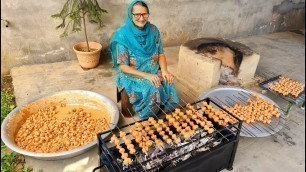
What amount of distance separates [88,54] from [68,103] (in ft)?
4.05

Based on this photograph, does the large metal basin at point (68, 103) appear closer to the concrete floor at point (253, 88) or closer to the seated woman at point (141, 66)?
the concrete floor at point (253, 88)

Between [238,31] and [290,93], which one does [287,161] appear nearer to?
[290,93]

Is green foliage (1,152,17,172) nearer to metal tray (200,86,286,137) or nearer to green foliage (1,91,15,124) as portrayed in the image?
green foliage (1,91,15,124)

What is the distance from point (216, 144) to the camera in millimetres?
2947

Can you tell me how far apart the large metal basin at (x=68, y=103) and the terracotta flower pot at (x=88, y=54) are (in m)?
1.16

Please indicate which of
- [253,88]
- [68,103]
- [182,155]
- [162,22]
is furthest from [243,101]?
[162,22]

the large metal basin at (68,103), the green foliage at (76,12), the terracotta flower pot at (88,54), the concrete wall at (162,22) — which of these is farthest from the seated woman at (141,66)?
the concrete wall at (162,22)

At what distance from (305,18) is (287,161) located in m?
6.91

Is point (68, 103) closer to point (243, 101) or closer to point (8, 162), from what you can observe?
point (8, 162)

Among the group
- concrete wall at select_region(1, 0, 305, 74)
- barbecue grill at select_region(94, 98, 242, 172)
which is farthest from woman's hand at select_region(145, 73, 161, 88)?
concrete wall at select_region(1, 0, 305, 74)

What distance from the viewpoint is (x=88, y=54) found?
15.7ft

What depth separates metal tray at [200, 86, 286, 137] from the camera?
3367 millimetres

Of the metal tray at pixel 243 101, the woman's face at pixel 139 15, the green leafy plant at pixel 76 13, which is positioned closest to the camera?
the woman's face at pixel 139 15

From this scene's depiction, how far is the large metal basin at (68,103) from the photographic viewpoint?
2898 mm
